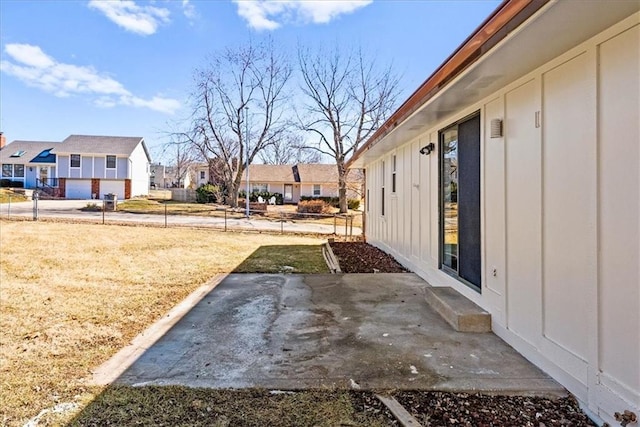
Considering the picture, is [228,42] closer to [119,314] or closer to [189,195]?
[189,195]

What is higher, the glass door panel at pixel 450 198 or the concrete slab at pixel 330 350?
the glass door panel at pixel 450 198

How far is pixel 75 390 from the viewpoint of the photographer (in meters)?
2.62

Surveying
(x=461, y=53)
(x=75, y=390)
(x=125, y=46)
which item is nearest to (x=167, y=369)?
(x=75, y=390)

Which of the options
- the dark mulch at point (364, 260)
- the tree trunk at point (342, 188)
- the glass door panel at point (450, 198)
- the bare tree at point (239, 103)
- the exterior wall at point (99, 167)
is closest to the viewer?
the glass door panel at point (450, 198)

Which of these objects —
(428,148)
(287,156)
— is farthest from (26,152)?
(428,148)

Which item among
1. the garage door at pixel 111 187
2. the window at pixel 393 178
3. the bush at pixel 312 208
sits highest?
the garage door at pixel 111 187

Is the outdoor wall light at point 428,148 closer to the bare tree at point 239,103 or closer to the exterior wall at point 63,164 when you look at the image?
the bare tree at point 239,103

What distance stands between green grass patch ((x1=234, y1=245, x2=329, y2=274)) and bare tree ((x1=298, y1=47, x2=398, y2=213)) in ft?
58.5

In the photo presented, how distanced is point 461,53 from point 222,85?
29.4 m

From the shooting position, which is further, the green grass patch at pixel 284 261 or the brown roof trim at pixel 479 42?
the green grass patch at pixel 284 261

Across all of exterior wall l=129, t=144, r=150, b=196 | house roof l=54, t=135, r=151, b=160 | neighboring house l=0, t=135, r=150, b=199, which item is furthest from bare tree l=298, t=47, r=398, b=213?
neighboring house l=0, t=135, r=150, b=199

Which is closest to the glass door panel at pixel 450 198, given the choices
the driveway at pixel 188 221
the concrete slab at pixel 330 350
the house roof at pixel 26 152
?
the concrete slab at pixel 330 350

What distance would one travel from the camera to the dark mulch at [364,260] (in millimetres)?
7254

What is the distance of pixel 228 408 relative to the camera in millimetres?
2402
